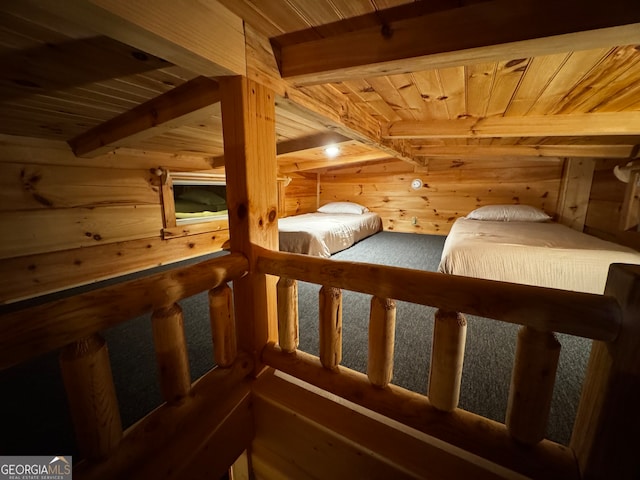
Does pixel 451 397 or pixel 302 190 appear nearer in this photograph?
pixel 451 397

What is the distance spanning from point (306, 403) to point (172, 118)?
139 centimetres

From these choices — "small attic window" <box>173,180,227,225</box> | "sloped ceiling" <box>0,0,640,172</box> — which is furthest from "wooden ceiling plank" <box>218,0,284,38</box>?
"small attic window" <box>173,180,227,225</box>

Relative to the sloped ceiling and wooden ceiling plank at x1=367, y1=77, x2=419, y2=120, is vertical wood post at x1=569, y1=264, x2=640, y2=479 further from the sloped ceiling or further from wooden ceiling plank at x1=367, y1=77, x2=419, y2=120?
wooden ceiling plank at x1=367, y1=77, x2=419, y2=120

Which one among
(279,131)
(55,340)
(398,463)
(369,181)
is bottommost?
(398,463)

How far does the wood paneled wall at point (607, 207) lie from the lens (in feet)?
8.41

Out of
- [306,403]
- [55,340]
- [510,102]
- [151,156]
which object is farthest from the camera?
[151,156]

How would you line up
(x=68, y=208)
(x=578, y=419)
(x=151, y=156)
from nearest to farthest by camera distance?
(x=578, y=419) → (x=68, y=208) → (x=151, y=156)

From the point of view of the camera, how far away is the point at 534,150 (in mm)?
2971

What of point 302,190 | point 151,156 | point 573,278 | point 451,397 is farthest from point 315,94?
point 302,190

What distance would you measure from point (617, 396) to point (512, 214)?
3794 millimetres

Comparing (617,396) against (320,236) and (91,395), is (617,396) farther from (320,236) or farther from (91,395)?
(320,236)

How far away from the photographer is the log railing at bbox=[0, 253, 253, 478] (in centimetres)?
45

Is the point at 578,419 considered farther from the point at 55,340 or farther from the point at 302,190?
the point at 302,190

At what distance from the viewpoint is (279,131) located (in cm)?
224
